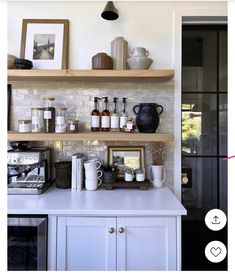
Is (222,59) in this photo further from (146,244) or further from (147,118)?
(146,244)

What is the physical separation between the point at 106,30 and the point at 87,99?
576mm

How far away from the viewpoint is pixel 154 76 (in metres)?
1.44

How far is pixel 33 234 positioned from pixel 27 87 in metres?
1.13

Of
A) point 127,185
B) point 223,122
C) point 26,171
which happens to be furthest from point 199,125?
point 26,171

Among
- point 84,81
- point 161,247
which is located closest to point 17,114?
point 84,81

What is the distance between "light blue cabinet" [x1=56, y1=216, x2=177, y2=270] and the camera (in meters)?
1.20

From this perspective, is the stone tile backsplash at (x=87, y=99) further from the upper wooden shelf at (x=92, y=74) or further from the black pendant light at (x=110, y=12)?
the black pendant light at (x=110, y=12)

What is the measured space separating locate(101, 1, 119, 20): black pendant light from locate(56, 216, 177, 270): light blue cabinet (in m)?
1.45

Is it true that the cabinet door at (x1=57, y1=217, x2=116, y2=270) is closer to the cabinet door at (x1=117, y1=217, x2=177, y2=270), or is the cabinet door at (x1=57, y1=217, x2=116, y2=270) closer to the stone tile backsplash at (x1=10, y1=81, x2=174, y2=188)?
the cabinet door at (x1=117, y1=217, x2=177, y2=270)

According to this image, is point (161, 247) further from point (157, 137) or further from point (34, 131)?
point (34, 131)

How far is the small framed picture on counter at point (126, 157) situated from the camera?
167 centimetres

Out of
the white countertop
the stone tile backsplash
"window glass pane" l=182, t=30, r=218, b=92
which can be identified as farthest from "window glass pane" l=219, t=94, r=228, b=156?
the white countertop
